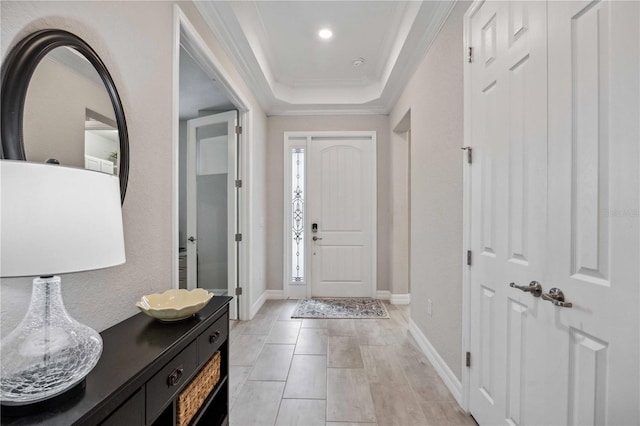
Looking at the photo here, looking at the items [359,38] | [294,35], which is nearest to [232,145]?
[294,35]

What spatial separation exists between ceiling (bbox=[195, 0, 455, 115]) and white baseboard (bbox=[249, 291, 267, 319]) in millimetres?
2629

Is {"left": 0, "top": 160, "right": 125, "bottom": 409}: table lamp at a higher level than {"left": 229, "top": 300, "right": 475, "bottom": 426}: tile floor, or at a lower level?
higher

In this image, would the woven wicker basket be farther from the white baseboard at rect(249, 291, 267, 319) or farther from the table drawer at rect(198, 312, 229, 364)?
the white baseboard at rect(249, 291, 267, 319)

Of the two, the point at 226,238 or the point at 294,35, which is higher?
the point at 294,35

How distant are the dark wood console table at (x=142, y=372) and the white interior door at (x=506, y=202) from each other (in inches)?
56.0

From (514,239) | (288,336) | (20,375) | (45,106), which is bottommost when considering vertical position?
(288,336)

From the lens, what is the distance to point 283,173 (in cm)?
416

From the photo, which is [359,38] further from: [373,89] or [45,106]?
[45,106]

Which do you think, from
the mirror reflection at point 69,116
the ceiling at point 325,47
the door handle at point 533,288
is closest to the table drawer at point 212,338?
the mirror reflection at point 69,116

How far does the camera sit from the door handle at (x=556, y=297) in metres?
1.02

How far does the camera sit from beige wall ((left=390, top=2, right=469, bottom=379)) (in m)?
1.92

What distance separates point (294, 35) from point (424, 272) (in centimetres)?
262

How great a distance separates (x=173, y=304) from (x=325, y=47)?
2.88 meters

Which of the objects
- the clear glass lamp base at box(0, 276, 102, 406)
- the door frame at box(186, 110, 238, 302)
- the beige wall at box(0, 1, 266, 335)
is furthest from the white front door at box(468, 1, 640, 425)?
the door frame at box(186, 110, 238, 302)
